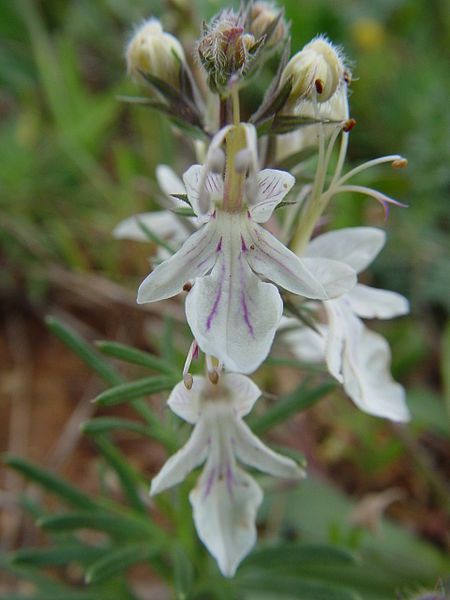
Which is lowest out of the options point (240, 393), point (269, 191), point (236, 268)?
point (240, 393)

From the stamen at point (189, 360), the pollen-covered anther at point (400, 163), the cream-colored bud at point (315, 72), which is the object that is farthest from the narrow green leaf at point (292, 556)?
the cream-colored bud at point (315, 72)

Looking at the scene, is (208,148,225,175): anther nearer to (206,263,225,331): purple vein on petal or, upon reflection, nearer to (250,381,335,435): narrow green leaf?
(206,263,225,331): purple vein on petal

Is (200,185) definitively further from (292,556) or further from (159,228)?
(292,556)

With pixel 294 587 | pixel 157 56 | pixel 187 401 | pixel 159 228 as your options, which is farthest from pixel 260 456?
pixel 157 56

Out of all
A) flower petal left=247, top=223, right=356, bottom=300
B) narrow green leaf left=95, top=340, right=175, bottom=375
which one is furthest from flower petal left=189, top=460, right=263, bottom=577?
flower petal left=247, top=223, right=356, bottom=300

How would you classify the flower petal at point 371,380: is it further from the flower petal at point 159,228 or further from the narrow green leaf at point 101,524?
the narrow green leaf at point 101,524
